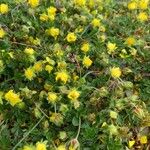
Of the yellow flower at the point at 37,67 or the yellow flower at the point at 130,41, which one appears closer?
the yellow flower at the point at 37,67

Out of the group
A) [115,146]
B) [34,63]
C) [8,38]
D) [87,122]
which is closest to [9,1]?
[8,38]

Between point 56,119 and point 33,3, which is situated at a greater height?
point 33,3

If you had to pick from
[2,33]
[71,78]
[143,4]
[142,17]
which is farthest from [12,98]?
[143,4]

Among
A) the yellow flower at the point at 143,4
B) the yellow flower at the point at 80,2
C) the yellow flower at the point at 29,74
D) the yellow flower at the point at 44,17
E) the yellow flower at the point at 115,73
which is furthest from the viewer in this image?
the yellow flower at the point at 143,4

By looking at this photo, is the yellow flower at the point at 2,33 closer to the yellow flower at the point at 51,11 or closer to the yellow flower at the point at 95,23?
the yellow flower at the point at 51,11

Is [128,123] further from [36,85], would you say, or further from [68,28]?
[68,28]

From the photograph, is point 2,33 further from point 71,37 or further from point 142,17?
point 142,17

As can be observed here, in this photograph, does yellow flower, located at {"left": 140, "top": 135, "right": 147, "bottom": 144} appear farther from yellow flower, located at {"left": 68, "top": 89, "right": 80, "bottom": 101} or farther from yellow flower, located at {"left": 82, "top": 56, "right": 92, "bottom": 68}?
yellow flower, located at {"left": 82, "top": 56, "right": 92, "bottom": 68}

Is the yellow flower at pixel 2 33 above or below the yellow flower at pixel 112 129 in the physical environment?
above

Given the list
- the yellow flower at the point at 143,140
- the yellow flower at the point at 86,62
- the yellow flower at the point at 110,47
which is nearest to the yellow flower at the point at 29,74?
the yellow flower at the point at 86,62
